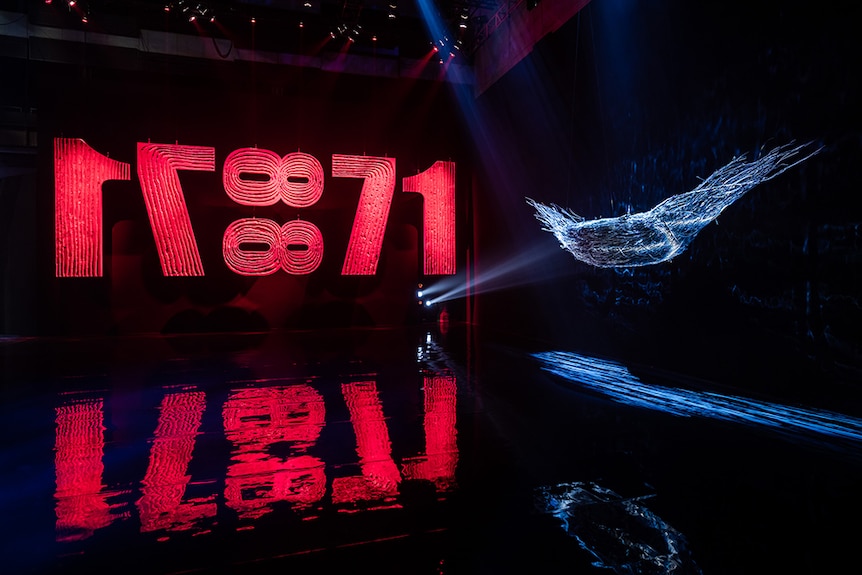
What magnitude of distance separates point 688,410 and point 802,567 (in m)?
1.84

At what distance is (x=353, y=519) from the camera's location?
1.91 meters

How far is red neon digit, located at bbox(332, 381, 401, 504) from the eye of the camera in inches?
84.3

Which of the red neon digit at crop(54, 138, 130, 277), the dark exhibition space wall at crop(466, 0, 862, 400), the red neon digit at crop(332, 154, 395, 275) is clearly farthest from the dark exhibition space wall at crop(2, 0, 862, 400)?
the red neon digit at crop(332, 154, 395, 275)

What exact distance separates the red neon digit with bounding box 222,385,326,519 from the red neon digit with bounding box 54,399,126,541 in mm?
503

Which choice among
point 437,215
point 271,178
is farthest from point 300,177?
point 437,215

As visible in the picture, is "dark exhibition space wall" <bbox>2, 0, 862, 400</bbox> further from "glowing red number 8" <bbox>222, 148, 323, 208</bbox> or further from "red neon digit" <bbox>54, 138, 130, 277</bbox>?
"glowing red number 8" <bbox>222, 148, 323, 208</bbox>

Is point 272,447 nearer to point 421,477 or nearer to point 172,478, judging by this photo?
point 172,478

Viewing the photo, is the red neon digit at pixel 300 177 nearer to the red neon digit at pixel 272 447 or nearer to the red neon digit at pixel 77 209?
the red neon digit at pixel 77 209

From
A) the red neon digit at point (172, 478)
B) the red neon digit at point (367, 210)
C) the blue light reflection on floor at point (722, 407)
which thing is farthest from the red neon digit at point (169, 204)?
the blue light reflection on floor at point (722, 407)

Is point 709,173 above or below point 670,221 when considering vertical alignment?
above

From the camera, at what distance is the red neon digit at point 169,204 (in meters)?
7.29

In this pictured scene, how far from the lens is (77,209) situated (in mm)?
7160

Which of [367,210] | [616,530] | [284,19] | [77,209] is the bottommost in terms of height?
[616,530]

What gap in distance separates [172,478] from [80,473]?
0.50 meters
